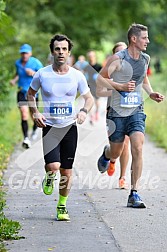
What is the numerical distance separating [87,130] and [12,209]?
1198 cm

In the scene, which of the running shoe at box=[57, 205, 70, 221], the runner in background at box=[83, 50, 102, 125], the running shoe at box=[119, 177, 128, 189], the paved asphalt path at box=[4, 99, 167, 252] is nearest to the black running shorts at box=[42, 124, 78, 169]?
the running shoe at box=[57, 205, 70, 221]

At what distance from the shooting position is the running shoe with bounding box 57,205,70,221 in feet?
30.1

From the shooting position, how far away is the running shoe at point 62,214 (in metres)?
9.19

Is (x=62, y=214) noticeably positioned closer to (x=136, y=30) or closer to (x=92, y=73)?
(x=136, y=30)

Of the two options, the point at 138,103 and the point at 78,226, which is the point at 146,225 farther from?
the point at 138,103

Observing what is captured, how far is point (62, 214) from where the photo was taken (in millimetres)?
9219

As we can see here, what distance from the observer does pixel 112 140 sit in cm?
1070

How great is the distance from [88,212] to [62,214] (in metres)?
0.60

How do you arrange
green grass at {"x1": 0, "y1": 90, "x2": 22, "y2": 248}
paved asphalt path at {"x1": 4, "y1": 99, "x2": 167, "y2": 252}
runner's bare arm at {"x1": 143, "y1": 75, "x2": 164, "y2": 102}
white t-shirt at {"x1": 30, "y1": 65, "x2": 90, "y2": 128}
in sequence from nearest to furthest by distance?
paved asphalt path at {"x1": 4, "y1": 99, "x2": 167, "y2": 252} → green grass at {"x1": 0, "y1": 90, "x2": 22, "y2": 248} → white t-shirt at {"x1": 30, "y1": 65, "x2": 90, "y2": 128} → runner's bare arm at {"x1": 143, "y1": 75, "x2": 164, "y2": 102}

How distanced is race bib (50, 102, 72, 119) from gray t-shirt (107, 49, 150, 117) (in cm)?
139

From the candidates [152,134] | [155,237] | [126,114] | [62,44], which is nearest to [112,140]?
[126,114]

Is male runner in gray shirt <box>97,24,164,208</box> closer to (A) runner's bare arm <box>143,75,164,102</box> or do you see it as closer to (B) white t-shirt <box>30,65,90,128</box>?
(A) runner's bare arm <box>143,75,164,102</box>

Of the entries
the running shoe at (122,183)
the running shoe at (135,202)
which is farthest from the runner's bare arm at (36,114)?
the running shoe at (122,183)

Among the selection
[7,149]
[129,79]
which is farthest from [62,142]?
[7,149]
